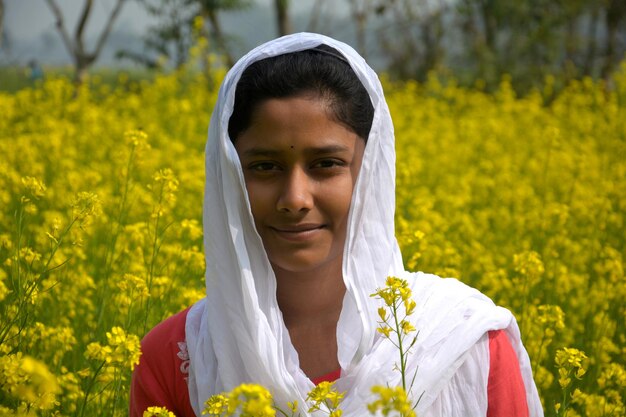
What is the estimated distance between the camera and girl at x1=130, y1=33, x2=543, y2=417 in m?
1.70

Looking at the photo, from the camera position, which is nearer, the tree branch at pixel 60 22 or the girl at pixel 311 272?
the girl at pixel 311 272

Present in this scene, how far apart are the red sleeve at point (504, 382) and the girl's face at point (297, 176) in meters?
0.36

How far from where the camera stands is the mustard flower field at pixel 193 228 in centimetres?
228

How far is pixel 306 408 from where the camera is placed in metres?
1.65

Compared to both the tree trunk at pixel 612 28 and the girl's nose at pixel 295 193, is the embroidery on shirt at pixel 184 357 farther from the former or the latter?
the tree trunk at pixel 612 28

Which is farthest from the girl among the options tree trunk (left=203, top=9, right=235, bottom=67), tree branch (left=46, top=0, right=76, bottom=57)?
tree trunk (left=203, top=9, right=235, bottom=67)

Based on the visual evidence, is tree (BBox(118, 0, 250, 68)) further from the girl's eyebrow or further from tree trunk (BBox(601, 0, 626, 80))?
the girl's eyebrow

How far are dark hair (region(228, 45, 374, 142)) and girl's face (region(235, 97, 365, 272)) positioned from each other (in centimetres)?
2

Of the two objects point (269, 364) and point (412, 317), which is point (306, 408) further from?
point (412, 317)

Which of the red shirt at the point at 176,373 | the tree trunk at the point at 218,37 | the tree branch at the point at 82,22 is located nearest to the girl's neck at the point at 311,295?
the red shirt at the point at 176,373

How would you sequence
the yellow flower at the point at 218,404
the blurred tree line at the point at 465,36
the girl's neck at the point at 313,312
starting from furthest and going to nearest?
the blurred tree line at the point at 465,36 → the girl's neck at the point at 313,312 → the yellow flower at the point at 218,404

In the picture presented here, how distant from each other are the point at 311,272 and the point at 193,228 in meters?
1.12

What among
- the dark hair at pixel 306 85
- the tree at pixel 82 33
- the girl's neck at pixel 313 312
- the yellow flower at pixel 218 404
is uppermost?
the tree at pixel 82 33

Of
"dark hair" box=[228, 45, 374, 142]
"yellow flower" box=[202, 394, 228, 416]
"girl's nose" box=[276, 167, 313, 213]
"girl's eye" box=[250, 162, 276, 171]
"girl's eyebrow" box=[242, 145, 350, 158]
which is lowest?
"yellow flower" box=[202, 394, 228, 416]
